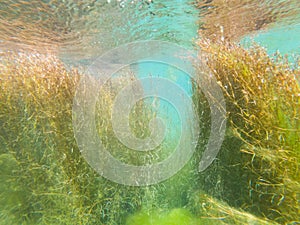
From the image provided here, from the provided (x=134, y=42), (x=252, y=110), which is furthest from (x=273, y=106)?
(x=134, y=42)

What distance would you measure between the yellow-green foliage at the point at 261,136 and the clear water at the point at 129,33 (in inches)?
17.1

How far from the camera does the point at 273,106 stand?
3.29m

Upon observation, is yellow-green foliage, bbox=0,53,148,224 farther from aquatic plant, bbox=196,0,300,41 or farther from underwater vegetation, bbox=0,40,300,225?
aquatic plant, bbox=196,0,300,41

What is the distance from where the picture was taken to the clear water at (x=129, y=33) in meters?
4.39

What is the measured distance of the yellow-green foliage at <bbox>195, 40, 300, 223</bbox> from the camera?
3.08 m

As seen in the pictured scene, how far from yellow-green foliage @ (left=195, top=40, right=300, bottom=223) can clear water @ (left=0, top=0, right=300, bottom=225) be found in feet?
1.42

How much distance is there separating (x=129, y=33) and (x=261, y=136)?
8854 mm

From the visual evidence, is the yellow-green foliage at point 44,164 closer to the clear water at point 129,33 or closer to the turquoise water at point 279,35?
the clear water at point 129,33

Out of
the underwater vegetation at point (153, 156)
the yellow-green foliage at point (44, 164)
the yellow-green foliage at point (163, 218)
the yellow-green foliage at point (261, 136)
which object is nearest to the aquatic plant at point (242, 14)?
the yellow-green foliage at point (261, 136)

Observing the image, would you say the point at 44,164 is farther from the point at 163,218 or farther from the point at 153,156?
the point at 163,218

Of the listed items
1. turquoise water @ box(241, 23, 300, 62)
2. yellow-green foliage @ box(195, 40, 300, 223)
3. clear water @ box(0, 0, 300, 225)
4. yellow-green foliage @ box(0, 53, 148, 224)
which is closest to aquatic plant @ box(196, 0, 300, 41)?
clear water @ box(0, 0, 300, 225)

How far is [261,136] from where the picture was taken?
3.37 m

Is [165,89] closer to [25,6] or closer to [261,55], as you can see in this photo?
[261,55]

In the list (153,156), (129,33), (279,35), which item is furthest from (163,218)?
(279,35)
